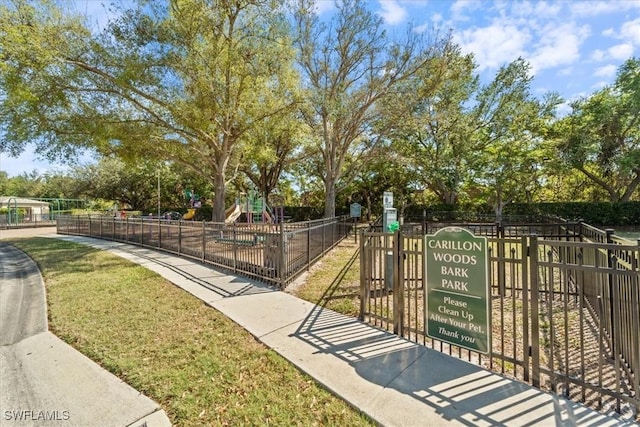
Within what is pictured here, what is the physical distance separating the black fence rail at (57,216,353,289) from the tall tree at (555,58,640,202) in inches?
760

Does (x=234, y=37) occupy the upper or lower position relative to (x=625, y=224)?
upper

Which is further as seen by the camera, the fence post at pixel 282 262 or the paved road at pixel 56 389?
the fence post at pixel 282 262

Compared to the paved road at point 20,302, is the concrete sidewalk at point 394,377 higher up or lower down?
lower down

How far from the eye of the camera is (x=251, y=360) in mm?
3697

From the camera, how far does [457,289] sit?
3.54m

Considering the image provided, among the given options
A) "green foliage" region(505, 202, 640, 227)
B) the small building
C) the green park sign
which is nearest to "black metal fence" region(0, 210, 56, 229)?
the small building

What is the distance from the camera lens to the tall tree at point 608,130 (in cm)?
2047

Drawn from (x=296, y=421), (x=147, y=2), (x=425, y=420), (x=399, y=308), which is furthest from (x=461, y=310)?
(x=147, y=2)

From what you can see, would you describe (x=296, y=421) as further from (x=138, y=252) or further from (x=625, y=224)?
(x=625, y=224)

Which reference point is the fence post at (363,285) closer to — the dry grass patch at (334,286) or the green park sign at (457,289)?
the dry grass patch at (334,286)

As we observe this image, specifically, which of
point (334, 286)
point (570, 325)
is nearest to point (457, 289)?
point (570, 325)

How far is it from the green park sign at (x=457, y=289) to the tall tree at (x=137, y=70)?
1202 cm

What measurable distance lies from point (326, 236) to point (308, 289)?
15.2 feet

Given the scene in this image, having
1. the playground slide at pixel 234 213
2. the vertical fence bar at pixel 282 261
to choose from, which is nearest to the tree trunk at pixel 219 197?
the playground slide at pixel 234 213
